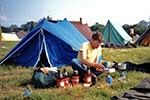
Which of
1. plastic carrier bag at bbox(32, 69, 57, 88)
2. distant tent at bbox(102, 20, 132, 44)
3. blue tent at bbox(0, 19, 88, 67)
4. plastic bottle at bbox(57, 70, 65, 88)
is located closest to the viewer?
plastic bottle at bbox(57, 70, 65, 88)

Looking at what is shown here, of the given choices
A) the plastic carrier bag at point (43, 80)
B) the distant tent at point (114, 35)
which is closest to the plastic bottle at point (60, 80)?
the plastic carrier bag at point (43, 80)

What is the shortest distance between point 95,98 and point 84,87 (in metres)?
0.43

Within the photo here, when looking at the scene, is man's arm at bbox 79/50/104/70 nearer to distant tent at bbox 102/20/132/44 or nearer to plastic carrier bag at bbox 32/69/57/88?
plastic carrier bag at bbox 32/69/57/88

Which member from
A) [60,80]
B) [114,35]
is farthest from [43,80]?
[114,35]

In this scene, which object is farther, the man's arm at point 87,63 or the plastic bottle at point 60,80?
the man's arm at point 87,63

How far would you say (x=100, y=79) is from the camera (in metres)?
2.59

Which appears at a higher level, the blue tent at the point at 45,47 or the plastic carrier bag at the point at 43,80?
the blue tent at the point at 45,47

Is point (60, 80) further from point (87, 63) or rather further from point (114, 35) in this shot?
point (114, 35)

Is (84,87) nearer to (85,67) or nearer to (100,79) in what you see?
(85,67)

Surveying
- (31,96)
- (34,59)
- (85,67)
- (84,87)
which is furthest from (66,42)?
(31,96)

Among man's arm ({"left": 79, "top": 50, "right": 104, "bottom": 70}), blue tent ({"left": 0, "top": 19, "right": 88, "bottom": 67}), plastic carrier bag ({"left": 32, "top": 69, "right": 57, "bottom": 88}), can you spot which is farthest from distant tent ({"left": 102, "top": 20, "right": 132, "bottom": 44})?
plastic carrier bag ({"left": 32, "top": 69, "right": 57, "bottom": 88})

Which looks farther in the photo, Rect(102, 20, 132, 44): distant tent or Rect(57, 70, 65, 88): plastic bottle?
Rect(102, 20, 132, 44): distant tent

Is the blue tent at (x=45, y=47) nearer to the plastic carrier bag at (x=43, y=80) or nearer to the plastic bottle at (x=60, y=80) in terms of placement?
the plastic carrier bag at (x=43, y=80)

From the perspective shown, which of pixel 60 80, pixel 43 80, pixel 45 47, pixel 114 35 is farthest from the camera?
pixel 114 35
